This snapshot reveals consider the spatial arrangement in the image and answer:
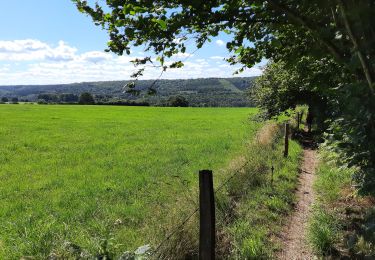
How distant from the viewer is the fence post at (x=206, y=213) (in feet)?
15.4

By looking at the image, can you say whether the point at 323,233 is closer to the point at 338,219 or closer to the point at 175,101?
the point at 338,219

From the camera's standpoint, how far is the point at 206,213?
4.78 meters

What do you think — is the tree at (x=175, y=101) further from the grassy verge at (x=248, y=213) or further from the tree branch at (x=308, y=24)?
the tree branch at (x=308, y=24)

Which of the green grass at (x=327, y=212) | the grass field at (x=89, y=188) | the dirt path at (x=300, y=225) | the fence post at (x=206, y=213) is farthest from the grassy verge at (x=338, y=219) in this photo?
the grass field at (x=89, y=188)

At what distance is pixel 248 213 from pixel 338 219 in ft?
5.53

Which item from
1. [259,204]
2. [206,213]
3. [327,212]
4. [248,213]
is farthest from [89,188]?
[206,213]

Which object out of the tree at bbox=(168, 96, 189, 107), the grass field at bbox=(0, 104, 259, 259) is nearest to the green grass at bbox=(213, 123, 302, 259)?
the grass field at bbox=(0, 104, 259, 259)

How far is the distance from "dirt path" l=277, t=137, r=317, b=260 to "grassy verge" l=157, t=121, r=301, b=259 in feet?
0.59

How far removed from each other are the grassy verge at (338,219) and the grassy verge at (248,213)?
2.26ft

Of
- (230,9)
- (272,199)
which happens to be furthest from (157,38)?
(272,199)

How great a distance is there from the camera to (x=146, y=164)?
55.0 feet

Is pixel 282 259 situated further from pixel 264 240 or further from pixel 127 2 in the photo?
pixel 127 2

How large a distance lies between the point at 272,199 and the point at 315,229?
237 centimetres

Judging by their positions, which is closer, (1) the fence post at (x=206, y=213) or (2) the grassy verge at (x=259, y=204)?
(1) the fence post at (x=206, y=213)
